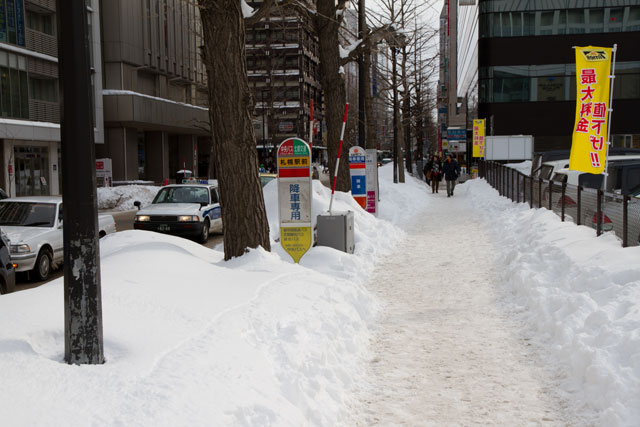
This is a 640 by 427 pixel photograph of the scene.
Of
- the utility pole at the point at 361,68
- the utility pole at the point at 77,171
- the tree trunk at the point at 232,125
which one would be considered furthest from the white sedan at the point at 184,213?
the utility pole at the point at 77,171

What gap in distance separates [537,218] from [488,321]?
743 centimetres

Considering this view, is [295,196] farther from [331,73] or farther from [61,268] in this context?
[331,73]

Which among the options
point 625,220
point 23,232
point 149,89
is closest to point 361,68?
point 23,232

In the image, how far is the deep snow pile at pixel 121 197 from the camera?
112 ft

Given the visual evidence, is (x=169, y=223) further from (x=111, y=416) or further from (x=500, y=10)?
(x=500, y=10)

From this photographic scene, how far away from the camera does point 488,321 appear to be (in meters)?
8.22

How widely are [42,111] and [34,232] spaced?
32.1 metres

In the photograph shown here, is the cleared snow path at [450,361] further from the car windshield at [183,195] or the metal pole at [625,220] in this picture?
the car windshield at [183,195]

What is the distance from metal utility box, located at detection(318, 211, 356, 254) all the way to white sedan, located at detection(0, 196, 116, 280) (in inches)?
175

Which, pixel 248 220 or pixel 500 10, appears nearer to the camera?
pixel 248 220

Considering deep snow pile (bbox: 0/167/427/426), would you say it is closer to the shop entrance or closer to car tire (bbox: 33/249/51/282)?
car tire (bbox: 33/249/51/282)

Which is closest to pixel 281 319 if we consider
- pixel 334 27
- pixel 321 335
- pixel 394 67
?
pixel 321 335

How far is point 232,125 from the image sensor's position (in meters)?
9.37

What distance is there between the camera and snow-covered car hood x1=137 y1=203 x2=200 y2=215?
1772cm
